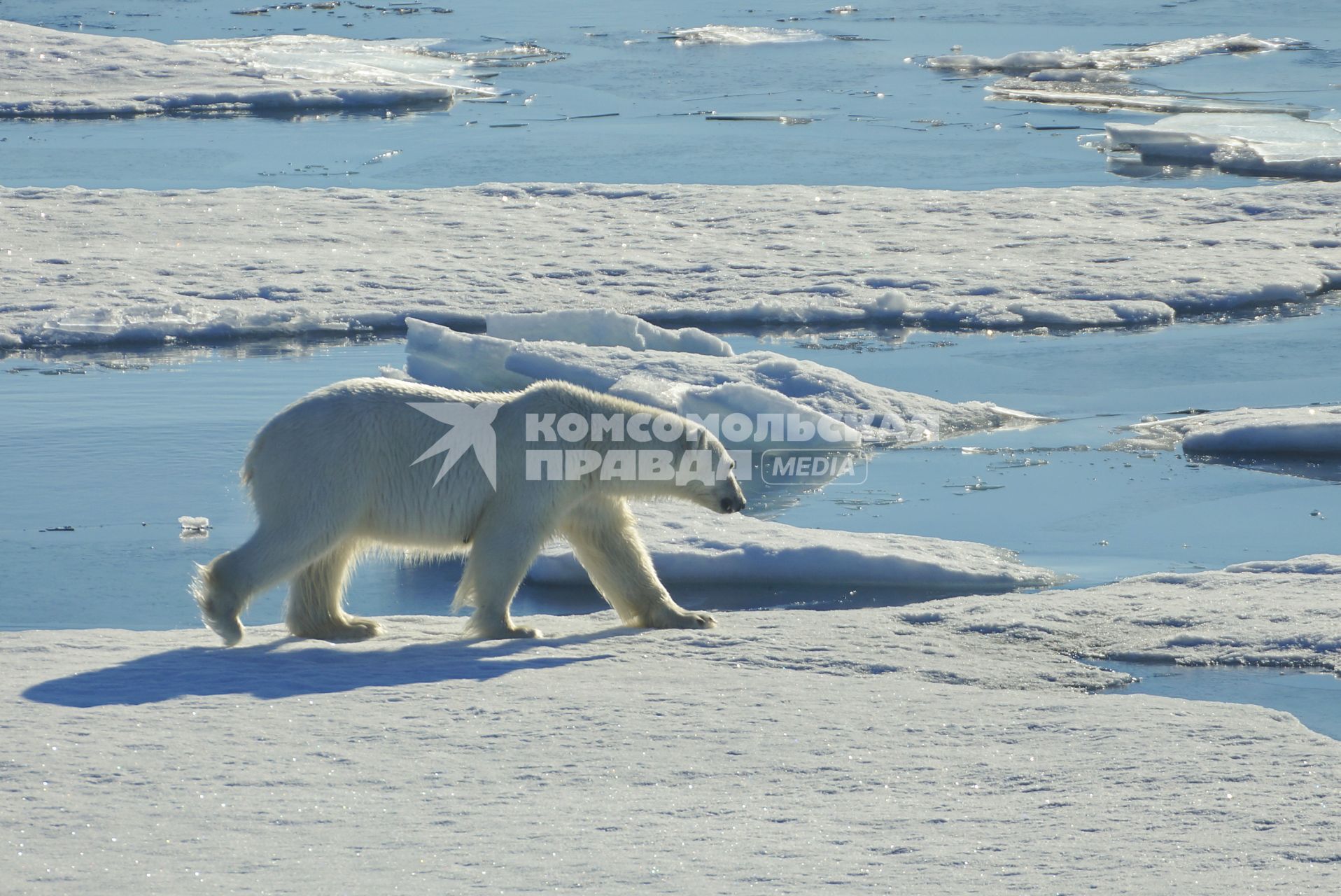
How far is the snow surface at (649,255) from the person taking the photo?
1005 centimetres

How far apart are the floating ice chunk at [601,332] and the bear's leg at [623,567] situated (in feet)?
12.0

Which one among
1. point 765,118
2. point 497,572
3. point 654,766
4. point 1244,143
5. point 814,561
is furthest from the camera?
point 765,118

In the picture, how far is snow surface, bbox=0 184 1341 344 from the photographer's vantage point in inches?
396

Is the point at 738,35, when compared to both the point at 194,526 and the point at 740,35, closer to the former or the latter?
the point at 740,35

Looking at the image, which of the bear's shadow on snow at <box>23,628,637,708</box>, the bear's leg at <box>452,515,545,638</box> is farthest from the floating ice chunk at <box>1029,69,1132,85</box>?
the bear's shadow on snow at <box>23,628,637,708</box>

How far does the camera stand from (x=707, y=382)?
7.77 meters

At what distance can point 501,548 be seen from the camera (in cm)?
470

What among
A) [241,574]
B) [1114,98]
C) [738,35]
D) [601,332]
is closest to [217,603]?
[241,574]

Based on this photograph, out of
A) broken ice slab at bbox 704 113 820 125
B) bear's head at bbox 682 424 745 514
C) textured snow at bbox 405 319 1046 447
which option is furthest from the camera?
broken ice slab at bbox 704 113 820 125

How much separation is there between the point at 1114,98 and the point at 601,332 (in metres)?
12.4

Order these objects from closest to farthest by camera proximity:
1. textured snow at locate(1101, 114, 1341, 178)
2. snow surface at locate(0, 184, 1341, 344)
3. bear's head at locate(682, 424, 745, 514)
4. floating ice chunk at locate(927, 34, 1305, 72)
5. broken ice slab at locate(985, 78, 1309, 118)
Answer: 1. bear's head at locate(682, 424, 745, 514)
2. snow surface at locate(0, 184, 1341, 344)
3. textured snow at locate(1101, 114, 1341, 178)
4. broken ice slab at locate(985, 78, 1309, 118)
5. floating ice chunk at locate(927, 34, 1305, 72)

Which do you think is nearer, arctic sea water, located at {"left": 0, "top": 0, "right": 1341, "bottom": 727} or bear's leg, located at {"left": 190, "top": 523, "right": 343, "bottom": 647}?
bear's leg, located at {"left": 190, "top": 523, "right": 343, "bottom": 647}

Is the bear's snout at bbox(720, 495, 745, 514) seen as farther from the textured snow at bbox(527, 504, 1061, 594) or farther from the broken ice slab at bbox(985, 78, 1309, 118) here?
the broken ice slab at bbox(985, 78, 1309, 118)

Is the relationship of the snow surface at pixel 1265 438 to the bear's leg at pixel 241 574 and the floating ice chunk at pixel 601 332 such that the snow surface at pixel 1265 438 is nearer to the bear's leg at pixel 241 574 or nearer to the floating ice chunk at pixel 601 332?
the floating ice chunk at pixel 601 332
